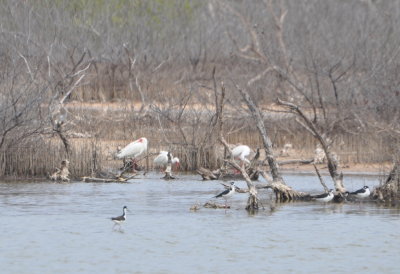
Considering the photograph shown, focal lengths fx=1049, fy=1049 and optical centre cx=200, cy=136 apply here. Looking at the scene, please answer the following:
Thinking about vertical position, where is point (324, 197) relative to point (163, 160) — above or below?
below

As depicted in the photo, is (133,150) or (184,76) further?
(184,76)

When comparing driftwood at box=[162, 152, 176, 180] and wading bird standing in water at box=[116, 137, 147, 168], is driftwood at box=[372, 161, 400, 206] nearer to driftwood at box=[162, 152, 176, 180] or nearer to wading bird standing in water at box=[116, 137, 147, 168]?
driftwood at box=[162, 152, 176, 180]

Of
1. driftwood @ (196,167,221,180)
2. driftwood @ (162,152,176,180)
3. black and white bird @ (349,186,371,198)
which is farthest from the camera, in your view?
driftwood @ (162,152,176,180)

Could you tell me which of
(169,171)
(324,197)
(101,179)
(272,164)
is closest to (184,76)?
(169,171)

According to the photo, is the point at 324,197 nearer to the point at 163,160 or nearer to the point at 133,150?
the point at 163,160

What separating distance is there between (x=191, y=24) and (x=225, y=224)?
1007 inches

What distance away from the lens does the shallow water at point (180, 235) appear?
11664mm

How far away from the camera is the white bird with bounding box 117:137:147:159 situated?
20781 millimetres

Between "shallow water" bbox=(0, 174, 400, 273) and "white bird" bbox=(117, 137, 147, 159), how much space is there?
7.30ft

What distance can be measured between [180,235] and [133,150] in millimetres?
7298

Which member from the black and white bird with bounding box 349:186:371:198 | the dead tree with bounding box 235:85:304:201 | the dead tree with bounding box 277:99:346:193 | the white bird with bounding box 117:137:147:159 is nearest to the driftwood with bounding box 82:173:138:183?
the white bird with bounding box 117:137:147:159

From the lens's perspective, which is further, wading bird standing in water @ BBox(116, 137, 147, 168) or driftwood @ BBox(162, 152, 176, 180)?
wading bird standing in water @ BBox(116, 137, 147, 168)

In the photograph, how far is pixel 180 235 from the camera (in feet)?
44.8

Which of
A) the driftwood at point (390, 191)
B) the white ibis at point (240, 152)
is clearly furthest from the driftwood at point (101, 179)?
the driftwood at point (390, 191)
